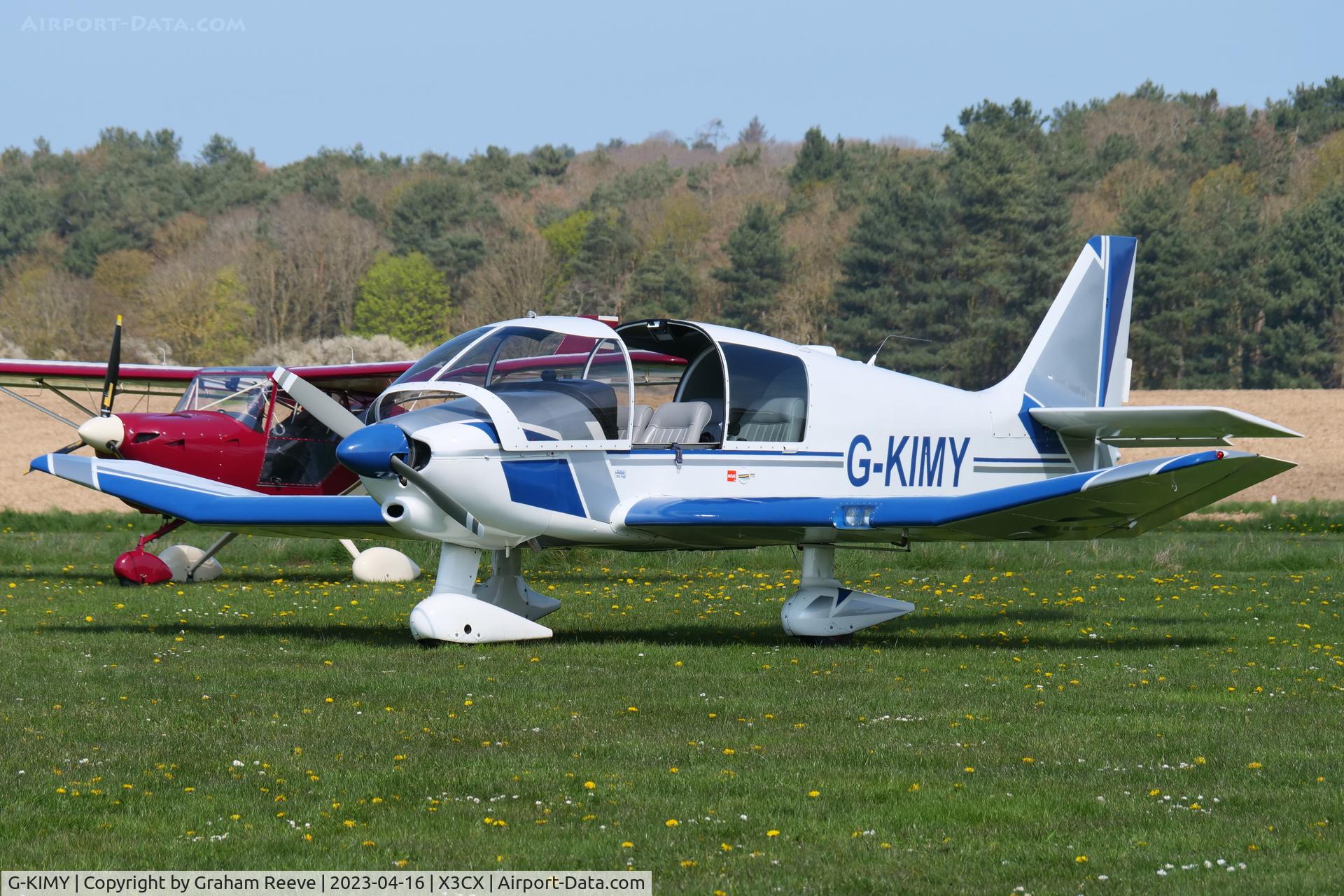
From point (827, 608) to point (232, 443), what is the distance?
364 inches

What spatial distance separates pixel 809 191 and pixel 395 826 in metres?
102

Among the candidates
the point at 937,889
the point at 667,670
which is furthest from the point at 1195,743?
the point at 667,670

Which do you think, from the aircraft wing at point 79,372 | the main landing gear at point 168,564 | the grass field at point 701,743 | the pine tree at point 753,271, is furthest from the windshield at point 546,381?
the pine tree at point 753,271

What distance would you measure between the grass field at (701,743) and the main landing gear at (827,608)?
31cm

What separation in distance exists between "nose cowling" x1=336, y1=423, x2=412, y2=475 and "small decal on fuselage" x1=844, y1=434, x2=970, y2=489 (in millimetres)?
3956

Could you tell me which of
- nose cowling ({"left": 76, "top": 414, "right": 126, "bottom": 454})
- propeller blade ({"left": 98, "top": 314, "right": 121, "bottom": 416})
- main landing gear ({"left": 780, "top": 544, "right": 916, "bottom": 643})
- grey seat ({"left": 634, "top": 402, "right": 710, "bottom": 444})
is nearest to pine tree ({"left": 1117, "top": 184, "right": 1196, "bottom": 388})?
propeller blade ({"left": 98, "top": 314, "right": 121, "bottom": 416})

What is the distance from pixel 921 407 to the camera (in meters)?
13.5

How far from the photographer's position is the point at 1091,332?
50.3 feet

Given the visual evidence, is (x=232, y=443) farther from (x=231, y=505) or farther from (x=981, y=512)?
(x=981, y=512)

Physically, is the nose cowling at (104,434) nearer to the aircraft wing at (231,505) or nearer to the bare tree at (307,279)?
the aircraft wing at (231,505)

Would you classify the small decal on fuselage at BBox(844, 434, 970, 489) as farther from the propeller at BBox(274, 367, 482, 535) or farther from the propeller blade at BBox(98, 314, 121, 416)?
the propeller blade at BBox(98, 314, 121, 416)

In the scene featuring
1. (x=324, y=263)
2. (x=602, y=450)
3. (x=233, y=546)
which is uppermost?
(x=324, y=263)

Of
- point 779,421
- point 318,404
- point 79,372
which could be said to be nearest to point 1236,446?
point 79,372

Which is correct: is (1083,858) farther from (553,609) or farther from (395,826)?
(553,609)
